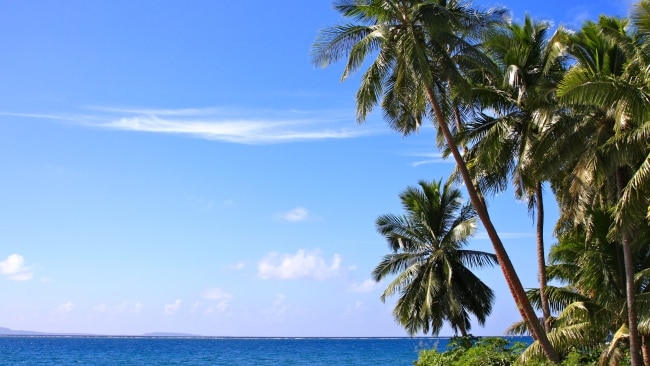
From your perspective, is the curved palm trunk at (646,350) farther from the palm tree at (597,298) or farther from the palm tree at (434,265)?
the palm tree at (434,265)

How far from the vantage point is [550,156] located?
1672 centimetres

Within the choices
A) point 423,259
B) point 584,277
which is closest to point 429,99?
point 584,277

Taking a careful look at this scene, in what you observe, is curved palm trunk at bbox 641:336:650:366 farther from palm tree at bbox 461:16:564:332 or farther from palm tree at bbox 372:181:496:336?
palm tree at bbox 372:181:496:336

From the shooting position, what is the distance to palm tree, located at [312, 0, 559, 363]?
56.4 ft

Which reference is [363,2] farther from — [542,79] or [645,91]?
[645,91]

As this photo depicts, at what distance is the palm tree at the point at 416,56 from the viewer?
1719cm

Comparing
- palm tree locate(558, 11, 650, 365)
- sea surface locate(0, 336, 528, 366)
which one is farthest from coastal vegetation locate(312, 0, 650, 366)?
sea surface locate(0, 336, 528, 366)

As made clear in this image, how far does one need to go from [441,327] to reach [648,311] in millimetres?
12661

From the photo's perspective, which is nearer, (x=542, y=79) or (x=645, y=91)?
(x=645, y=91)

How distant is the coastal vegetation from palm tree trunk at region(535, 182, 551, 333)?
1.5 inches

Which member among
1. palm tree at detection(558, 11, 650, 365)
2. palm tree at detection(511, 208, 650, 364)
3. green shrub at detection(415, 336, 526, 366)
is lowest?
green shrub at detection(415, 336, 526, 366)

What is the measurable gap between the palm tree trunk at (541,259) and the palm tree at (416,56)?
0.82 m

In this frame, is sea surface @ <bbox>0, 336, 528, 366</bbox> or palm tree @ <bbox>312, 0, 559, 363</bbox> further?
sea surface @ <bbox>0, 336, 528, 366</bbox>

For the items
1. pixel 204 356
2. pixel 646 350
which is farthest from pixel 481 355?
pixel 204 356
